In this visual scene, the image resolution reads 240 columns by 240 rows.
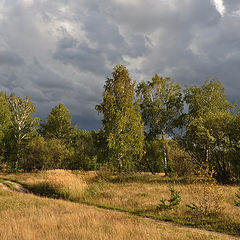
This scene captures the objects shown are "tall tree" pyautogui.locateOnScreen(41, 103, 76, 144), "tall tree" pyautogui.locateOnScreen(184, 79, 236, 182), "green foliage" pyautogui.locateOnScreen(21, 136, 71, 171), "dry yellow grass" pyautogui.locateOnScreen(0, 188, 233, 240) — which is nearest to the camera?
"dry yellow grass" pyautogui.locateOnScreen(0, 188, 233, 240)

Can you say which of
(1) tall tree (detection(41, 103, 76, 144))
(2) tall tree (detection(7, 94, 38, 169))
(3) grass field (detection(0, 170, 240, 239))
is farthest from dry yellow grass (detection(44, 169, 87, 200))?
(1) tall tree (detection(41, 103, 76, 144))

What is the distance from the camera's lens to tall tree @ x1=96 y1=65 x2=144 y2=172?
24.1 metres

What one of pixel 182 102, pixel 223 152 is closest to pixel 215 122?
pixel 223 152

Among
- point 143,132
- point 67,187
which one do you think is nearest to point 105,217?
point 67,187

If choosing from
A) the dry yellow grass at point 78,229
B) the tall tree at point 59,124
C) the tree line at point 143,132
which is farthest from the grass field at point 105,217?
the tall tree at point 59,124

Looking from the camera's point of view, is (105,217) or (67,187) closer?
(105,217)

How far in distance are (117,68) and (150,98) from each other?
6886mm

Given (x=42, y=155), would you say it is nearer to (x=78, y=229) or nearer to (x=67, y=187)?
(x=67, y=187)

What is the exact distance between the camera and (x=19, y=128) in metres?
36.4

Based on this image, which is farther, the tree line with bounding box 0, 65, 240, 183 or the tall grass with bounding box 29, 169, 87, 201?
the tree line with bounding box 0, 65, 240, 183

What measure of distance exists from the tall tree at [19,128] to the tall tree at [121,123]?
16922 millimetres

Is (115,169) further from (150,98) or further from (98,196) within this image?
(150,98)

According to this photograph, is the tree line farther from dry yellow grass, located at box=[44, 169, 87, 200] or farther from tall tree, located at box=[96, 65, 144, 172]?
dry yellow grass, located at box=[44, 169, 87, 200]

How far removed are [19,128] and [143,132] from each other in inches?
830
